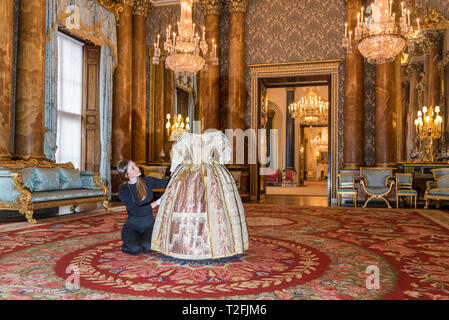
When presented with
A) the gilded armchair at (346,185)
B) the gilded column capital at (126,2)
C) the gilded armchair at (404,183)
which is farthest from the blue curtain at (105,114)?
the gilded armchair at (404,183)

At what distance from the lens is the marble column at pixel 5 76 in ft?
18.2

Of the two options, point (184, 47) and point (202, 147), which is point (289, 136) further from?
point (202, 147)

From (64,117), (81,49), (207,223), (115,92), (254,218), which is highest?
(81,49)

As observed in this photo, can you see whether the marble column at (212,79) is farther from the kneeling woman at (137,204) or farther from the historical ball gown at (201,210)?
the historical ball gown at (201,210)

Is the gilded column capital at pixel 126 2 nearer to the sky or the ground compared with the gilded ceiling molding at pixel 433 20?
nearer to the sky

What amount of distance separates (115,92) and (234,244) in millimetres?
7208

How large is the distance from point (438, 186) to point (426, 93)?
2143mm

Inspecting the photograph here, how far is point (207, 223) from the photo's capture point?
2658mm

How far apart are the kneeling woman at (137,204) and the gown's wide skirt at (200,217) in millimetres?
247

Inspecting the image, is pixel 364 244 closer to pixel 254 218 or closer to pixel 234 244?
pixel 234 244

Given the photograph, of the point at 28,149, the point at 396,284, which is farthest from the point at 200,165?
the point at 28,149

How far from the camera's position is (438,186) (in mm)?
7172

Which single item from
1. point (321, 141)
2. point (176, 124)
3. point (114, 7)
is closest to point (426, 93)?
point (176, 124)

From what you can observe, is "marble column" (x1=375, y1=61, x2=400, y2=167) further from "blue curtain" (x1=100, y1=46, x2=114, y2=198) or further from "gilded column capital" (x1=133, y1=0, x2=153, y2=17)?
"blue curtain" (x1=100, y1=46, x2=114, y2=198)
